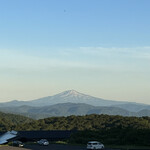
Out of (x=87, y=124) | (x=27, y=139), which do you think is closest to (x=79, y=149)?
(x=27, y=139)

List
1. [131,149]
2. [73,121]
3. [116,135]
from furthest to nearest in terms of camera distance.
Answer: [73,121] → [116,135] → [131,149]

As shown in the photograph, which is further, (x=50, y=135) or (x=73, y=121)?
(x=73, y=121)

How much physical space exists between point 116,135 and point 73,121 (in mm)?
94117

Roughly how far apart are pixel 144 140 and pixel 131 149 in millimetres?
14444

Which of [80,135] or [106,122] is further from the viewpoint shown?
[106,122]

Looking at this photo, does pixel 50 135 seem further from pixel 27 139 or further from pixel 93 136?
pixel 93 136

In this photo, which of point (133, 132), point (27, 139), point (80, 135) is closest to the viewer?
point (133, 132)

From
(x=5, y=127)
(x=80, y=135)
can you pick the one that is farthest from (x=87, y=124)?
(x=80, y=135)

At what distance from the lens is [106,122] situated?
168m

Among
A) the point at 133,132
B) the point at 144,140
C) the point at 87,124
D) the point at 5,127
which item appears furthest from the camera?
the point at 5,127

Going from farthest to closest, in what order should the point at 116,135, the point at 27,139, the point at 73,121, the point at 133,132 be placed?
the point at 73,121, the point at 27,139, the point at 116,135, the point at 133,132

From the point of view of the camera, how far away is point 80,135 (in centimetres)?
9138

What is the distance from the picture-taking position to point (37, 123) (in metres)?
183

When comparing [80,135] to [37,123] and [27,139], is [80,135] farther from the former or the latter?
[37,123]
